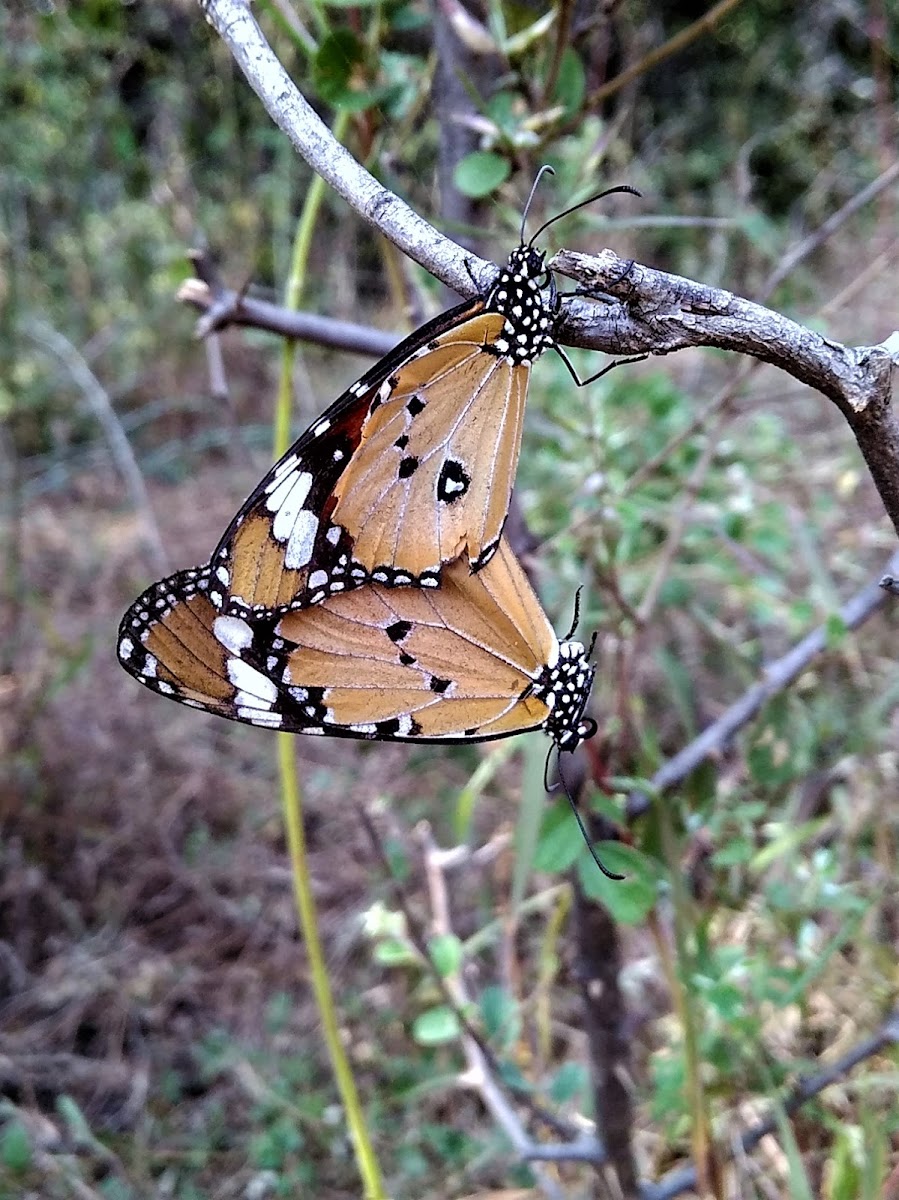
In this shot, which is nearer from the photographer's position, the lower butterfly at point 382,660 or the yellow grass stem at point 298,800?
the lower butterfly at point 382,660

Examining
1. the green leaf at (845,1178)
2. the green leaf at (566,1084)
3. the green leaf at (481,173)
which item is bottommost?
the green leaf at (845,1178)

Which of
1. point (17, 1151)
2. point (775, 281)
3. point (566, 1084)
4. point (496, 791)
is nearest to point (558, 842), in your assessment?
point (566, 1084)

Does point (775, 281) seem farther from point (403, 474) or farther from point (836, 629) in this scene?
point (403, 474)

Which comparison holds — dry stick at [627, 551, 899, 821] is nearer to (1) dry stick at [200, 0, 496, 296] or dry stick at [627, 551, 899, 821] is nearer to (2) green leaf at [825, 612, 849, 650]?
(2) green leaf at [825, 612, 849, 650]

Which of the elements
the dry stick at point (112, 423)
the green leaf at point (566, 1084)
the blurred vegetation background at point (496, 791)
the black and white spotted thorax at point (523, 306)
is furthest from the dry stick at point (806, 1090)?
the dry stick at point (112, 423)

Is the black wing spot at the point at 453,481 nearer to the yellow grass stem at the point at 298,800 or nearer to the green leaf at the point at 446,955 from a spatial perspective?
the yellow grass stem at the point at 298,800

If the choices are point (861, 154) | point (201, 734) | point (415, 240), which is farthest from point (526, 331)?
point (861, 154)

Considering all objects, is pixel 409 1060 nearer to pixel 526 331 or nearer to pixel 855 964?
pixel 855 964

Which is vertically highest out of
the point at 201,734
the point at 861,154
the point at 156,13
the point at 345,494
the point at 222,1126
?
the point at 156,13
